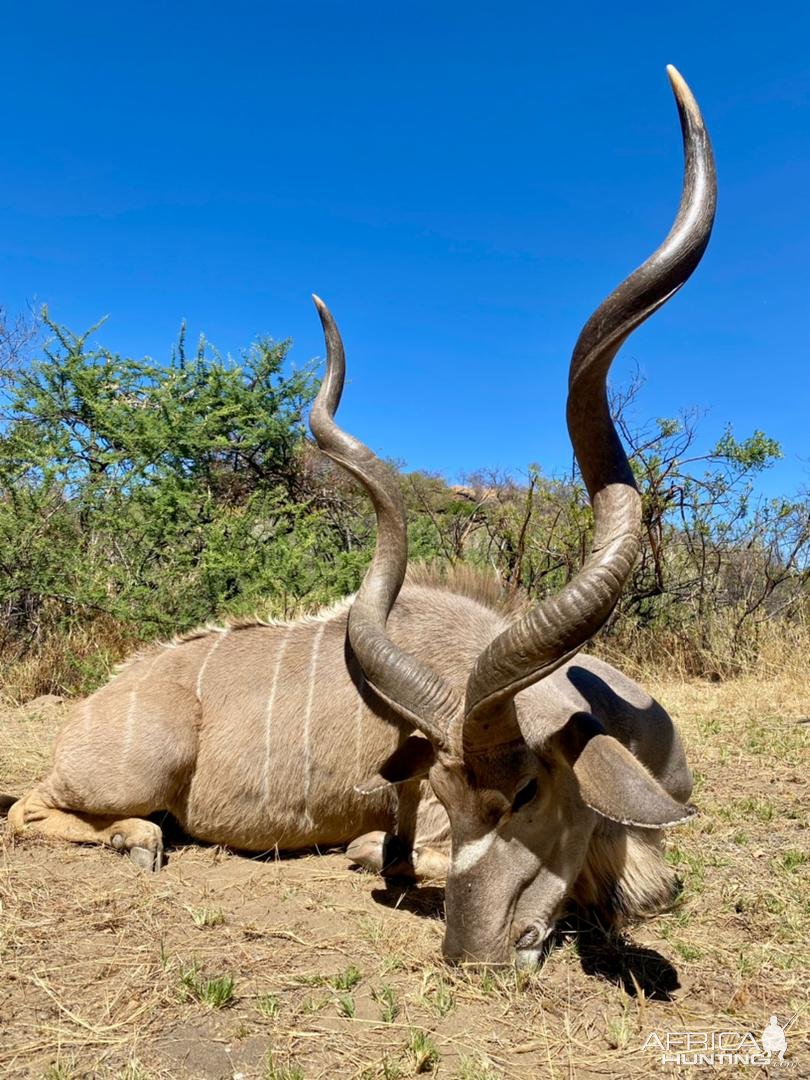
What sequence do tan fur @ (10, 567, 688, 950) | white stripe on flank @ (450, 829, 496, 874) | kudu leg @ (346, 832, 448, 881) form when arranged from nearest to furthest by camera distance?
white stripe on flank @ (450, 829, 496, 874)
kudu leg @ (346, 832, 448, 881)
tan fur @ (10, 567, 688, 950)

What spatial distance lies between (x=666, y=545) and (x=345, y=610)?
190 inches

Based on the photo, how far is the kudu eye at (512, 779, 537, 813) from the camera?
2.24 m

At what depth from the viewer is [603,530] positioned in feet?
7.25

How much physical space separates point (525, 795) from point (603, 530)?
749 millimetres

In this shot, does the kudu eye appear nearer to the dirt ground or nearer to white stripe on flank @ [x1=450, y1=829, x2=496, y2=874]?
white stripe on flank @ [x1=450, y1=829, x2=496, y2=874]

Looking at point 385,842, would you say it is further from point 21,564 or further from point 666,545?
point 666,545

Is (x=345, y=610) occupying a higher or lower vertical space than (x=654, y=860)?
higher

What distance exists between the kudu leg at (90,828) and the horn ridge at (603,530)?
61.4 inches

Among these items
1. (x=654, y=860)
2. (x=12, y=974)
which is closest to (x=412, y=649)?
(x=654, y=860)

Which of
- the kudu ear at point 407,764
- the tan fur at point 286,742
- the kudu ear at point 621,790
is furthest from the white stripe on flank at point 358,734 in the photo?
the kudu ear at point 621,790

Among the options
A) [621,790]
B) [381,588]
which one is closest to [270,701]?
[381,588]

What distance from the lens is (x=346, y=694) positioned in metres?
3.31

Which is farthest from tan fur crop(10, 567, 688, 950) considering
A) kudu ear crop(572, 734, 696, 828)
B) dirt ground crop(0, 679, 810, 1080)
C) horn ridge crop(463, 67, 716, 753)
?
horn ridge crop(463, 67, 716, 753)

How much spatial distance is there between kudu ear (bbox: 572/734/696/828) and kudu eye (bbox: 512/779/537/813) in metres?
0.14
